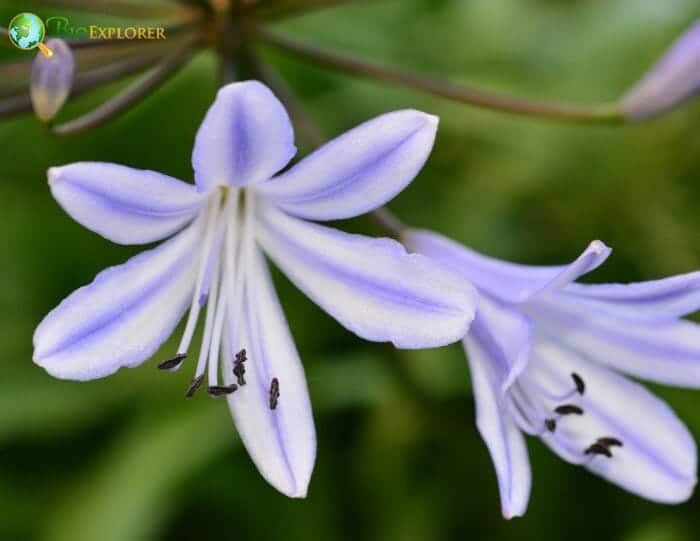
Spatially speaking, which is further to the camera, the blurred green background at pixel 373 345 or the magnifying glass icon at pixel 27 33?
the blurred green background at pixel 373 345

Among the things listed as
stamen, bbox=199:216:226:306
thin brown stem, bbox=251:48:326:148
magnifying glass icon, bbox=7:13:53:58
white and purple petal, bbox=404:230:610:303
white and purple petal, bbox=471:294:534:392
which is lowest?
white and purple petal, bbox=471:294:534:392

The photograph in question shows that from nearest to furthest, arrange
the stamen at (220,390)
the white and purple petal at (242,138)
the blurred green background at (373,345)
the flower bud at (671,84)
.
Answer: the white and purple petal at (242,138)
the stamen at (220,390)
the flower bud at (671,84)
the blurred green background at (373,345)

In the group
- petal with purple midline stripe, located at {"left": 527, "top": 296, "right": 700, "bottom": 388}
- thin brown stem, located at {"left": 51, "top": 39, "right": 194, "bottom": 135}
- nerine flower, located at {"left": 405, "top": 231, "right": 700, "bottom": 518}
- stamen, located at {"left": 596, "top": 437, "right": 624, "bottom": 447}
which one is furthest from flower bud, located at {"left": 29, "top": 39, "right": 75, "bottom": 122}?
stamen, located at {"left": 596, "top": 437, "right": 624, "bottom": 447}

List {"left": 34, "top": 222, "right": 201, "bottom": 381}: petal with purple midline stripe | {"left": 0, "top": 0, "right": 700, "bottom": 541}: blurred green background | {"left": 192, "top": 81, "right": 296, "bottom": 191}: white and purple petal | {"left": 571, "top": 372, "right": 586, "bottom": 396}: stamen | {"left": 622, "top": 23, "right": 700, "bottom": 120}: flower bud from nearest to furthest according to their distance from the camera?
{"left": 192, "top": 81, "right": 296, "bottom": 191}: white and purple petal
{"left": 34, "top": 222, "right": 201, "bottom": 381}: petal with purple midline stripe
{"left": 571, "top": 372, "right": 586, "bottom": 396}: stamen
{"left": 622, "top": 23, "right": 700, "bottom": 120}: flower bud
{"left": 0, "top": 0, "right": 700, "bottom": 541}: blurred green background

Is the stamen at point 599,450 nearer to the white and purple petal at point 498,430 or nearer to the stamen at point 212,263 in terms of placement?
the white and purple petal at point 498,430

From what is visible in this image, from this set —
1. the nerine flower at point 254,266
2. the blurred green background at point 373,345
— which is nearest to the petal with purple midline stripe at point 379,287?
the nerine flower at point 254,266

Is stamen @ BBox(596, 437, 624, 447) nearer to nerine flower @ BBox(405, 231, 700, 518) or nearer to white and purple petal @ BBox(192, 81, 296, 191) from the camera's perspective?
nerine flower @ BBox(405, 231, 700, 518)

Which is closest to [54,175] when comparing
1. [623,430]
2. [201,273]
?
[201,273]

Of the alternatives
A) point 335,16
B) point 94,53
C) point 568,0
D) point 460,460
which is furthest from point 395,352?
point 568,0

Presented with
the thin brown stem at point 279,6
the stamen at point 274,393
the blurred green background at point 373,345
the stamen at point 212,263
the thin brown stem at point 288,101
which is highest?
the thin brown stem at point 279,6
